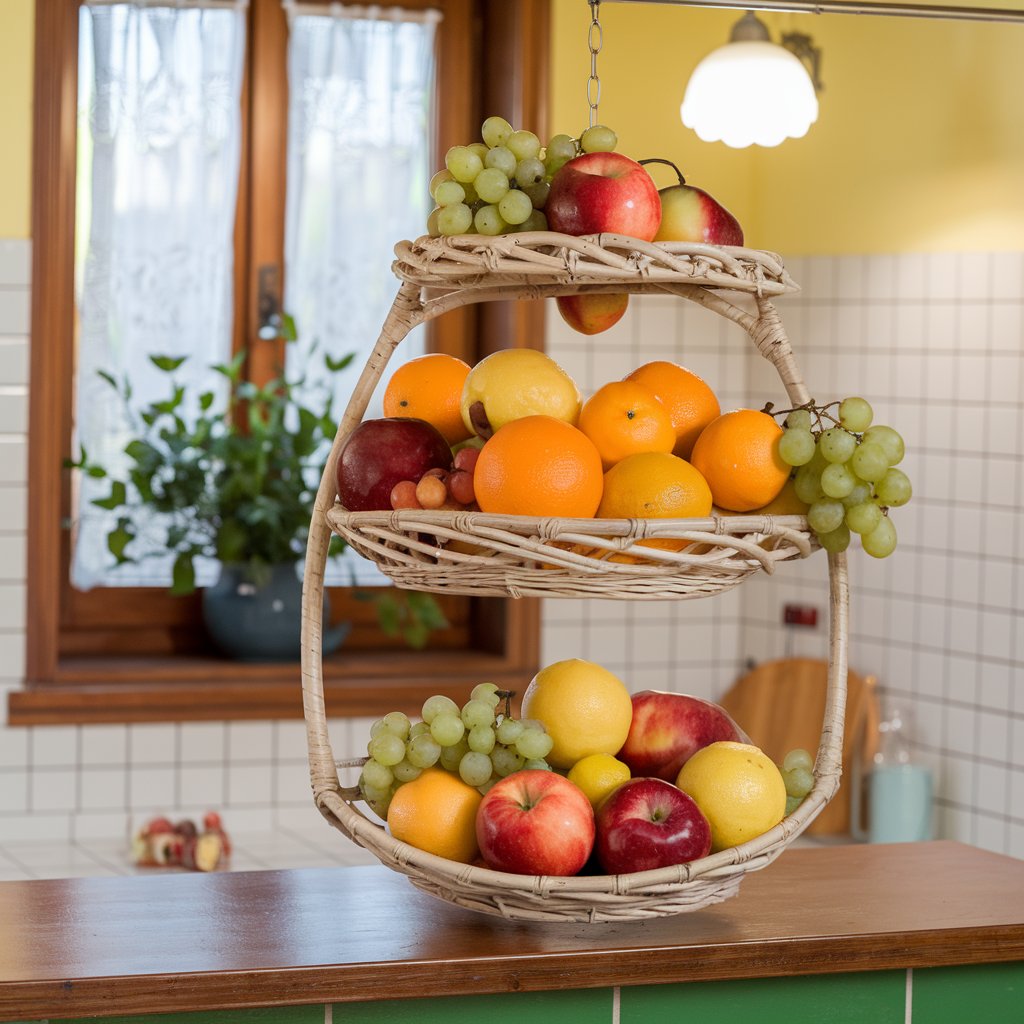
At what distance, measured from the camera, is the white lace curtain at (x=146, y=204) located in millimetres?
3361

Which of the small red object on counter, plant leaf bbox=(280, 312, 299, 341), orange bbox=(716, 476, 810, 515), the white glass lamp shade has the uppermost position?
the white glass lamp shade

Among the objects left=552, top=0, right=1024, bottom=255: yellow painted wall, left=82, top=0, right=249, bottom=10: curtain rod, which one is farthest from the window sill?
left=82, top=0, right=249, bottom=10: curtain rod

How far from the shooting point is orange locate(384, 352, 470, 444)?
1268mm

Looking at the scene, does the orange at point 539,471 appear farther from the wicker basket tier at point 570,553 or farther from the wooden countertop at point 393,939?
the wooden countertop at point 393,939

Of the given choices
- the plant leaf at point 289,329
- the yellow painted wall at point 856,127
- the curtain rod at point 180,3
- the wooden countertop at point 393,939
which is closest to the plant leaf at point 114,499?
the plant leaf at point 289,329

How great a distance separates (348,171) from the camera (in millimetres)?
3527

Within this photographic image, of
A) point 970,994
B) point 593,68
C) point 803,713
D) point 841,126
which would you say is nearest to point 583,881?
point 970,994

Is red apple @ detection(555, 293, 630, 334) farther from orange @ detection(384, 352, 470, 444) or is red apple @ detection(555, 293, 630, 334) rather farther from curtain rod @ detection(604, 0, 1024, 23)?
curtain rod @ detection(604, 0, 1024, 23)

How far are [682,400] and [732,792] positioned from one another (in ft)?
1.05

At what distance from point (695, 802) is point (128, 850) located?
212cm

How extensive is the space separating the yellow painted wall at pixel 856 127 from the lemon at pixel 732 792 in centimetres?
198

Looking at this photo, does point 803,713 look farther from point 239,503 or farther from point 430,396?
point 430,396

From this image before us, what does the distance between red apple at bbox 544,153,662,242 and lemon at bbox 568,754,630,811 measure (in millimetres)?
397

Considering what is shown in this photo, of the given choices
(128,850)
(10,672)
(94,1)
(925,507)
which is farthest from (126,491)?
(925,507)
